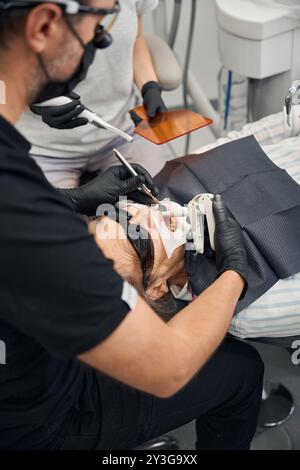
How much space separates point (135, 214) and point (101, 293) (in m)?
0.57

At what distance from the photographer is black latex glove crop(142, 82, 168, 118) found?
1.62 m

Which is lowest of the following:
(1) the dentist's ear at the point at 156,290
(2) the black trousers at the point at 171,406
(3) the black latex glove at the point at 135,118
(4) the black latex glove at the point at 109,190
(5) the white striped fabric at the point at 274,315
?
(2) the black trousers at the point at 171,406

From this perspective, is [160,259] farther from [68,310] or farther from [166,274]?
[68,310]

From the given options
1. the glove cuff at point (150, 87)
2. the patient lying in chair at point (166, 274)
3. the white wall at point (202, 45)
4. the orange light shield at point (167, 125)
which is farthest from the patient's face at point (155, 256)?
the white wall at point (202, 45)

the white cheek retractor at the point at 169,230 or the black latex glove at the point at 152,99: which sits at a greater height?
the black latex glove at the point at 152,99

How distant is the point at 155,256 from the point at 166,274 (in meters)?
0.06

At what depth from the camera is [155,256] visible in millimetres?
1318

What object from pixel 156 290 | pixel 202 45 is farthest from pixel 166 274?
pixel 202 45

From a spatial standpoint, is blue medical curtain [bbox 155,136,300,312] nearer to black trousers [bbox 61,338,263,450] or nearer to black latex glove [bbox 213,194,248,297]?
black latex glove [bbox 213,194,248,297]

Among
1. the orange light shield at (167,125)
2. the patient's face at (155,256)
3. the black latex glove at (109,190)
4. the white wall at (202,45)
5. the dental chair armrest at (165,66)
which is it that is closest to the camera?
the patient's face at (155,256)

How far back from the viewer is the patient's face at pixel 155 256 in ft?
4.22

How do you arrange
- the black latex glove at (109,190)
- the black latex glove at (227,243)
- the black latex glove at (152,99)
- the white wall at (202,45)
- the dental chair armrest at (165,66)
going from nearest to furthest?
1. the black latex glove at (227,243)
2. the black latex glove at (109,190)
3. the black latex glove at (152,99)
4. the dental chair armrest at (165,66)
5. the white wall at (202,45)

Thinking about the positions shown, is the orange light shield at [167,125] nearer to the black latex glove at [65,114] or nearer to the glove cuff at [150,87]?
the glove cuff at [150,87]

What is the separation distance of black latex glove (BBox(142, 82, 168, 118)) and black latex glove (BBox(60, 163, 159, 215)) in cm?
25
